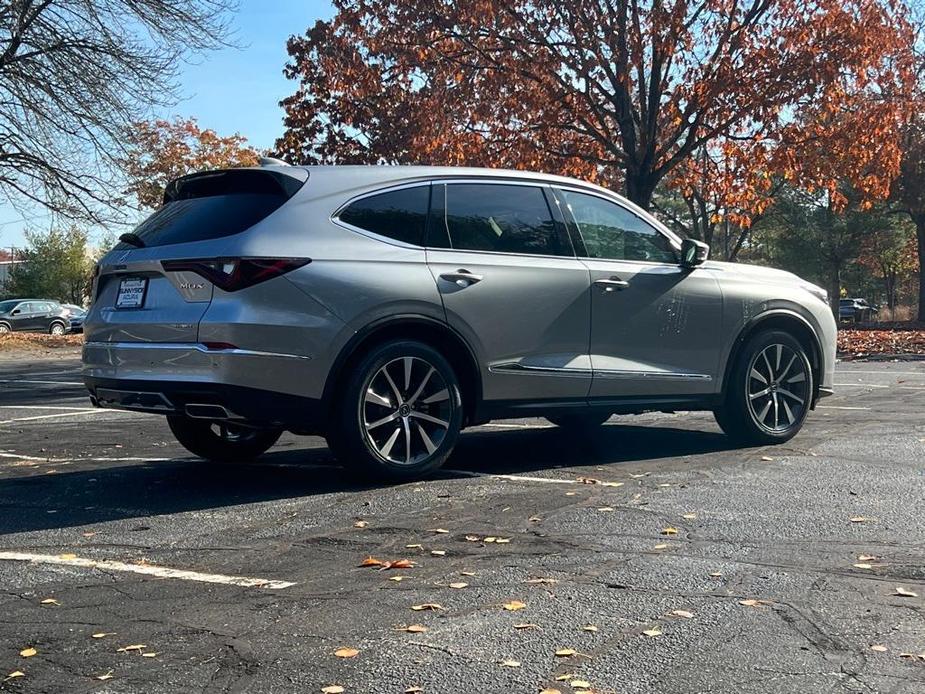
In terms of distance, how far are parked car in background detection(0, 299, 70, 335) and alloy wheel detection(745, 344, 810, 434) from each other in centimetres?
4080

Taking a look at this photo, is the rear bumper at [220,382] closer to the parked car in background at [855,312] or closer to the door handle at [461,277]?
the door handle at [461,277]

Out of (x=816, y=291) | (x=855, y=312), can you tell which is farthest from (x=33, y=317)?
(x=816, y=291)

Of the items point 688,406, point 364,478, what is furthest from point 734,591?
point 688,406

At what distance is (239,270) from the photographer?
5.82m

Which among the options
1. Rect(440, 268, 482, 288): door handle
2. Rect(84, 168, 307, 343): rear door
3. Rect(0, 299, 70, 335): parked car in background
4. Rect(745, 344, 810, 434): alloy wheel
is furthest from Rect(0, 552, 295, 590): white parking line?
Rect(0, 299, 70, 335): parked car in background

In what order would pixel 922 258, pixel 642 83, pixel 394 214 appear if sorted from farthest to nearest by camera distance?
pixel 922 258 → pixel 642 83 → pixel 394 214

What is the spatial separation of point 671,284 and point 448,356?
178cm

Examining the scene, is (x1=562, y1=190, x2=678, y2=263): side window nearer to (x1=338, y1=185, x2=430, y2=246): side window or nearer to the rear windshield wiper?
(x1=338, y1=185, x2=430, y2=246): side window

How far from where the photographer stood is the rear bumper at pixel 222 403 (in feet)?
19.1

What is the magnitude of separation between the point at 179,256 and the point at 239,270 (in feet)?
1.31

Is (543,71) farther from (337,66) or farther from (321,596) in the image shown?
(321,596)

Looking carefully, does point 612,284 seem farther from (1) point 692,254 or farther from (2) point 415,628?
(2) point 415,628

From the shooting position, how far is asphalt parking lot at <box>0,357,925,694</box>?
332 centimetres

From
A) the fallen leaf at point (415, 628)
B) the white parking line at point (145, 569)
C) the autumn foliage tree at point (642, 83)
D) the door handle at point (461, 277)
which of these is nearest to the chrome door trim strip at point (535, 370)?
the door handle at point (461, 277)
